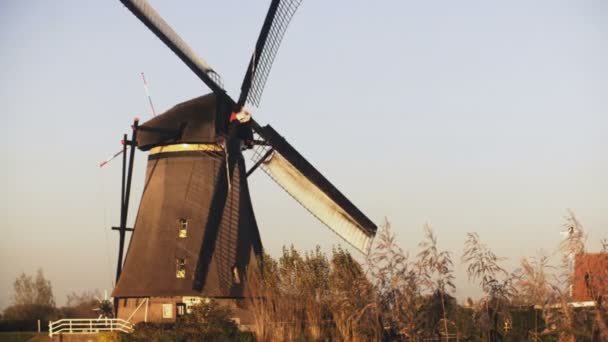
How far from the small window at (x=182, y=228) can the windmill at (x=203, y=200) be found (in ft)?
0.11

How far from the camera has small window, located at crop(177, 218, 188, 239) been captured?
33.1 m

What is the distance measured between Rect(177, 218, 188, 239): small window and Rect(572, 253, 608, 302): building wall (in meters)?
19.3

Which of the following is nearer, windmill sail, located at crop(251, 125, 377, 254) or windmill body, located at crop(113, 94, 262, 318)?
windmill body, located at crop(113, 94, 262, 318)

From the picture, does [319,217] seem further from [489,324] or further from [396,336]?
[489,324]

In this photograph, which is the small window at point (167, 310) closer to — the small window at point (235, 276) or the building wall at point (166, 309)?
the building wall at point (166, 309)

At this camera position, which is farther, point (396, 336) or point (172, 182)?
point (172, 182)

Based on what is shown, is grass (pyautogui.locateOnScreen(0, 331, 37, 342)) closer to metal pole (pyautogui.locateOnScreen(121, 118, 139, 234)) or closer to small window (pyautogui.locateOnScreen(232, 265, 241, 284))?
metal pole (pyautogui.locateOnScreen(121, 118, 139, 234))

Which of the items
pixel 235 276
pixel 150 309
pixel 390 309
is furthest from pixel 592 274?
pixel 150 309

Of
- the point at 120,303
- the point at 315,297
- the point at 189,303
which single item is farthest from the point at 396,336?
the point at 120,303

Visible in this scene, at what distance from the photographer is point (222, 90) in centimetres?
3328

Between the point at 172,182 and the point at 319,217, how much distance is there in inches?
201

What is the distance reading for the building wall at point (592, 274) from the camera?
1486 centimetres

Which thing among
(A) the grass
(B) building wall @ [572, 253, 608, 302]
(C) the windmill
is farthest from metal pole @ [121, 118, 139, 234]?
(B) building wall @ [572, 253, 608, 302]

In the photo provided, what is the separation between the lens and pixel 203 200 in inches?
1308
